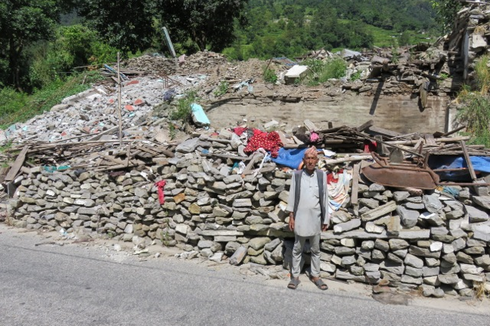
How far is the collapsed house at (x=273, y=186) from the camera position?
5.24m

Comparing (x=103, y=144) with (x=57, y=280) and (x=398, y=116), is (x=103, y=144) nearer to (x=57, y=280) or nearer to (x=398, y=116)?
(x=57, y=280)

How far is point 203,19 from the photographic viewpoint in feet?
66.9

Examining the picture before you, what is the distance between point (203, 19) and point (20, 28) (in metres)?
9.66

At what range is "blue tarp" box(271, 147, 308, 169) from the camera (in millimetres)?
6469

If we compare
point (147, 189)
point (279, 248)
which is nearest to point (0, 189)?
point (147, 189)

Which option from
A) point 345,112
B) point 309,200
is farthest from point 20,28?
point 309,200

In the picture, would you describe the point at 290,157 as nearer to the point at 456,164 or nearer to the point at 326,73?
the point at 456,164

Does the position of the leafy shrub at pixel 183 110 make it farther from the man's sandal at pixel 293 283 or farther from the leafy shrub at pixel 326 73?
the man's sandal at pixel 293 283

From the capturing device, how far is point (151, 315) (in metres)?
4.70

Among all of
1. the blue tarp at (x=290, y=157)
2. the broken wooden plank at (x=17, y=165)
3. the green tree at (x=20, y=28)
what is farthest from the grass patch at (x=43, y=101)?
the blue tarp at (x=290, y=157)

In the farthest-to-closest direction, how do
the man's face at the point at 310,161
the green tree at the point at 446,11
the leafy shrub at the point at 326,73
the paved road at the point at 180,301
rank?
1. the green tree at the point at 446,11
2. the leafy shrub at the point at 326,73
3. the man's face at the point at 310,161
4. the paved road at the point at 180,301

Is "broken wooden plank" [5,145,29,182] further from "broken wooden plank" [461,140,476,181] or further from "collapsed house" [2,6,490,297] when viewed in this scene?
"broken wooden plank" [461,140,476,181]

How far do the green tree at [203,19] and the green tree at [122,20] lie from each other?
1046 mm

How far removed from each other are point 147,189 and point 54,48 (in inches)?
724
